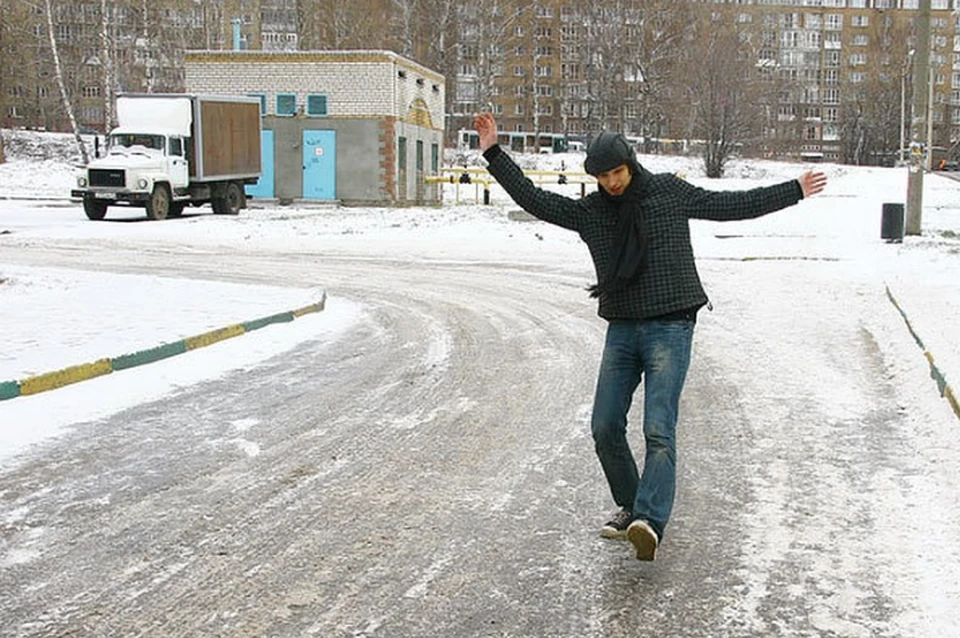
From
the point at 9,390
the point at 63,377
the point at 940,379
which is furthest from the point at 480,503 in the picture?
the point at 940,379

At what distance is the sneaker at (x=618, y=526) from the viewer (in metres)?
5.14

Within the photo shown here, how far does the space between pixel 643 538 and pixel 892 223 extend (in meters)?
19.9

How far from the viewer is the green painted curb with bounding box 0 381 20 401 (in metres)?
8.03

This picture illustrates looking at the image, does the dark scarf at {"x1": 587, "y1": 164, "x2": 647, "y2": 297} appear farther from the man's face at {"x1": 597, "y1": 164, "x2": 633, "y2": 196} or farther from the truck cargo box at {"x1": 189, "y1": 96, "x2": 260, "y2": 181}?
the truck cargo box at {"x1": 189, "y1": 96, "x2": 260, "y2": 181}

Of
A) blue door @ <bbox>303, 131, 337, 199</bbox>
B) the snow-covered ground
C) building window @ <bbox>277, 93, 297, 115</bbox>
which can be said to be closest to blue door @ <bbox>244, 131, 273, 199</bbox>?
building window @ <bbox>277, 93, 297, 115</bbox>

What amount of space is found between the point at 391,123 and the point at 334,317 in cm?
2607

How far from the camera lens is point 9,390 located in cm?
809

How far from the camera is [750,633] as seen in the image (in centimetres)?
409

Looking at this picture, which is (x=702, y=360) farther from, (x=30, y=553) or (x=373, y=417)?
(x=30, y=553)

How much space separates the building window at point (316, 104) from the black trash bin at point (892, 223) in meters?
21.5

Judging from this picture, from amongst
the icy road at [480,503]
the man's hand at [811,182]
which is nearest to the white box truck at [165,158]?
the icy road at [480,503]

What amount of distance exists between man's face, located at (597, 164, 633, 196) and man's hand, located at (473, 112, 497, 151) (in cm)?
61

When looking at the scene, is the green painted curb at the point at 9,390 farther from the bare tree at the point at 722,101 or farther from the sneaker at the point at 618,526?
the bare tree at the point at 722,101

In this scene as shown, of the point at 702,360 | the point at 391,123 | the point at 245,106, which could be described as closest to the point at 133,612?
the point at 702,360
